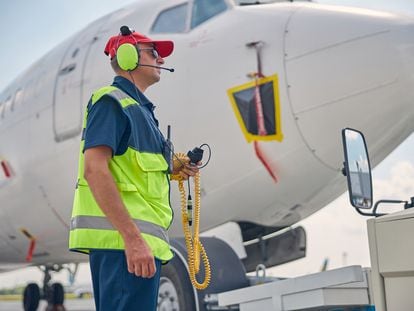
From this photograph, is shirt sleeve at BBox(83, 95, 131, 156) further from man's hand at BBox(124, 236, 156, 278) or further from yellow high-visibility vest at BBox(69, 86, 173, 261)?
man's hand at BBox(124, 236, 156, 278)

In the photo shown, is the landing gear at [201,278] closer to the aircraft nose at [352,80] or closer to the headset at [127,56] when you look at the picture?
the aircraft nose at [352,80]

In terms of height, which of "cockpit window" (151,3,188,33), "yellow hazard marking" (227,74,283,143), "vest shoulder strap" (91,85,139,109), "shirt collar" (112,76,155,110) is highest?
"cockpit window" (151,3,188,33)

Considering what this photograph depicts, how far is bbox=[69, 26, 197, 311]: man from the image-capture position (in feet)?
6.78

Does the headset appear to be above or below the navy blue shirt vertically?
above

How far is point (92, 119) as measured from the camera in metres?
2.18

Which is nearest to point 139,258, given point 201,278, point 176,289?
point 201,278

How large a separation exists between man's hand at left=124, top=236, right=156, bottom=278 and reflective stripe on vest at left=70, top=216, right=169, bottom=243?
0.44 feet

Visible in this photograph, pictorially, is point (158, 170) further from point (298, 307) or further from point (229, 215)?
point (229, 215)

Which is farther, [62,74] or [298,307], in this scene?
[62,74]

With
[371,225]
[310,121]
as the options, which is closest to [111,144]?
[371,225]

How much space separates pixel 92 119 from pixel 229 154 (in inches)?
135

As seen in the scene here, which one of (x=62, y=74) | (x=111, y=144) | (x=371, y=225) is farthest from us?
(x=62, y=74)

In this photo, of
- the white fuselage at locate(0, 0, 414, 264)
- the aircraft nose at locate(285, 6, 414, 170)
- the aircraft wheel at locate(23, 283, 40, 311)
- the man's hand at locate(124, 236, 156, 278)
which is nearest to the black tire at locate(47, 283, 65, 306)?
the aircraft wheel at locate(23, 283, 40, 311)

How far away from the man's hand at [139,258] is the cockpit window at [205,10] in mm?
4485
